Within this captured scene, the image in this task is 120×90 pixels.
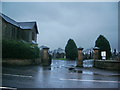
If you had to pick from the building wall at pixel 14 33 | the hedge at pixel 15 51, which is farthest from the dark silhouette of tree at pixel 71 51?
the hedge at pixel 15 51

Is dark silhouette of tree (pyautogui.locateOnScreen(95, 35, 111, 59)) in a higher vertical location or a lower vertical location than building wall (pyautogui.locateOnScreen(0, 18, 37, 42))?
lower

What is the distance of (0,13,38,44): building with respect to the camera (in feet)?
93.5

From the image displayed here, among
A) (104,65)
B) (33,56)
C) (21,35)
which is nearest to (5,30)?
(21,35)

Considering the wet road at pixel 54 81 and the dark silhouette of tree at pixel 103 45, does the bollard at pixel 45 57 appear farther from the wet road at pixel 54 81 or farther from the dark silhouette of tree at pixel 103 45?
the dark silhouette of tree at pixel 103 45

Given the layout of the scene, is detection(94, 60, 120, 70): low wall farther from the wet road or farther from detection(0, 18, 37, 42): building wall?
detection(0, 18, 37, 42): building wall

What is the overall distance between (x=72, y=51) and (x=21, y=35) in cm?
2093

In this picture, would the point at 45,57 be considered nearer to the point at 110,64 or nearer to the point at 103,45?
the point at 110,64

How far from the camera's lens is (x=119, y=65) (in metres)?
15.4

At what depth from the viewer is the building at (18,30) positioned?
2850 centimetres

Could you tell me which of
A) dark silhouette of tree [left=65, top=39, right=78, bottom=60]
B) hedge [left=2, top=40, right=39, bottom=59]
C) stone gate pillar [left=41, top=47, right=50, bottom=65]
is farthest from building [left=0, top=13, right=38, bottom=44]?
dark silhouette of tree [left=65, top=39, right=78, bottom=60]

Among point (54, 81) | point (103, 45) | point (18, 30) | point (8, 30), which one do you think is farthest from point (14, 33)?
point (54, 81)

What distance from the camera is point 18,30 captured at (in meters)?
33.7

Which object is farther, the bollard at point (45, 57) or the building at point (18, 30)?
the building at point (18, 30)

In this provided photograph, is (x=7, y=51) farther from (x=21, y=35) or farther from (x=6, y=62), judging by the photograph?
(x=21, y=35)
